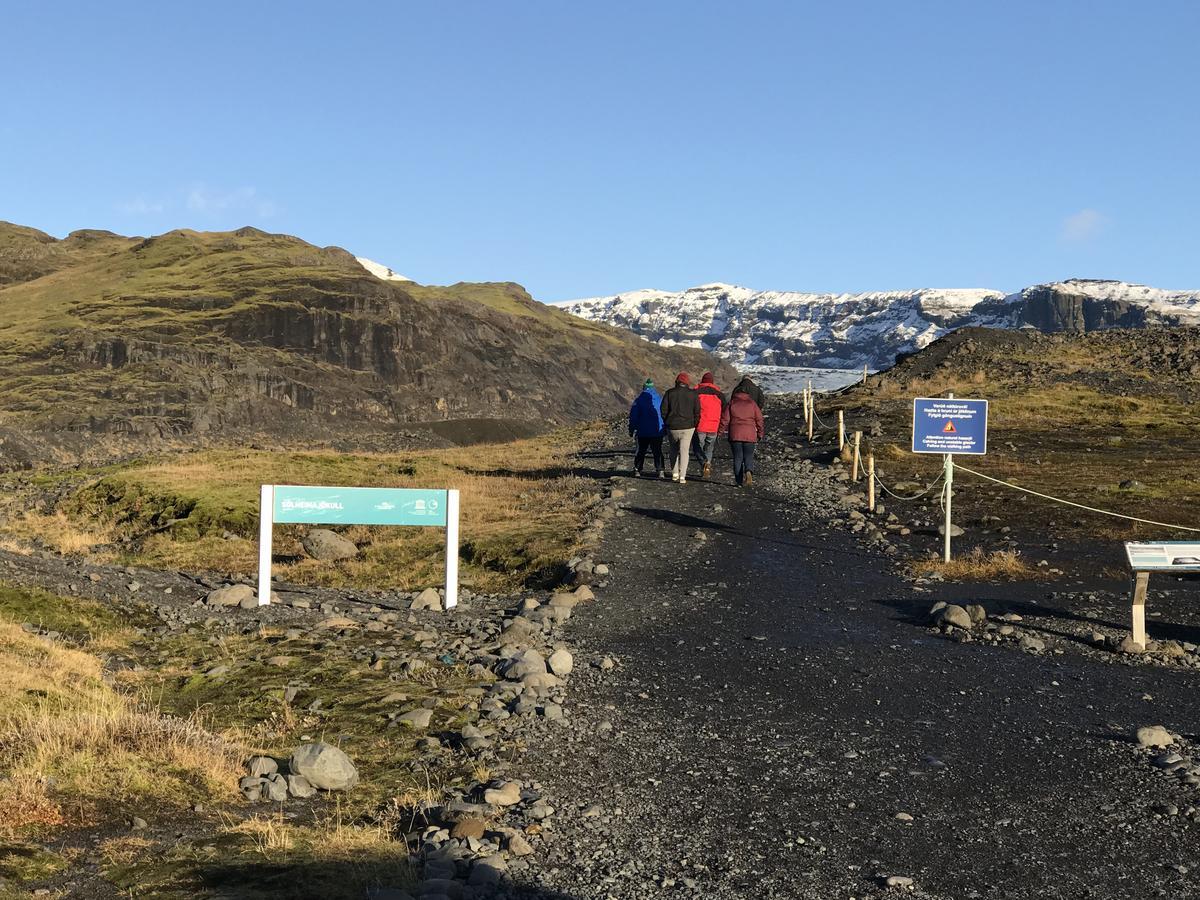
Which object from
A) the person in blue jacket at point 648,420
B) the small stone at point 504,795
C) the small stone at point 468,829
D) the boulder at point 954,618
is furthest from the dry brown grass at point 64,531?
the small stone at point 468,829

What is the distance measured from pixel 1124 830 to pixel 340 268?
159 m

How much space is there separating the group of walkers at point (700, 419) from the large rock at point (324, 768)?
16.2 m

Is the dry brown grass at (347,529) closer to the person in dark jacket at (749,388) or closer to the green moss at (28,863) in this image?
the person in dark jacket at (749,388)

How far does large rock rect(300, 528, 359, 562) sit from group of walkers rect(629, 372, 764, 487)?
23.3 feet

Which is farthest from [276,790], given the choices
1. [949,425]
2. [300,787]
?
[949,425]

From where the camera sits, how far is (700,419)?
2517 centimetres

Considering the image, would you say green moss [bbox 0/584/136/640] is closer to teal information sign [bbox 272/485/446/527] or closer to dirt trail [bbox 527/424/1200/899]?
teal information sign [bbox 272/485/446/527]

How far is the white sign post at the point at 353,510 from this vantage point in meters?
14.8

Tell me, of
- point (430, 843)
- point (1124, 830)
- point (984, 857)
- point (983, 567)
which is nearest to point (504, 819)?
point (430, 843)

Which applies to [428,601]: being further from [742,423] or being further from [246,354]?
[246,354]

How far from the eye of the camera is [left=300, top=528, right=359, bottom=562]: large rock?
69.4 ft

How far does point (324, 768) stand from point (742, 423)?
17.8 metres

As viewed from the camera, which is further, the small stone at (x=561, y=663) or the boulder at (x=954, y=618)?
the boulder at (x=954, y=618)

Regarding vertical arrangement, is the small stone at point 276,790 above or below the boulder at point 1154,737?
below
